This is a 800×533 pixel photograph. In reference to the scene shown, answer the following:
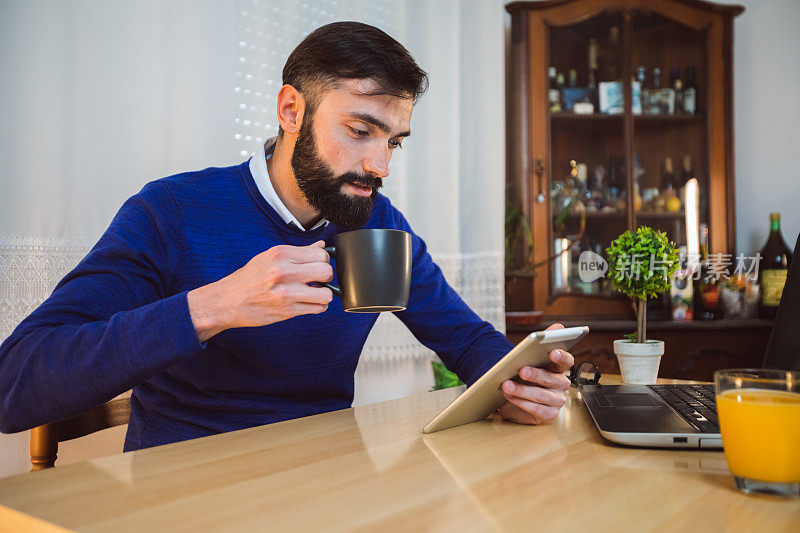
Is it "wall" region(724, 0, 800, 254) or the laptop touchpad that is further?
"wall" region(724, 0, 800, 254)

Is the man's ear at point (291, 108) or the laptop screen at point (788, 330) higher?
the man's ear at point (291, 108)

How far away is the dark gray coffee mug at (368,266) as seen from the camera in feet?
2.27

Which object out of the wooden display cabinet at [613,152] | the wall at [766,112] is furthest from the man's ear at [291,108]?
the wall at [766,112]

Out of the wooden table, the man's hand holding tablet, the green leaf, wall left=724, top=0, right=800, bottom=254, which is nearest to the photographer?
the wooden table

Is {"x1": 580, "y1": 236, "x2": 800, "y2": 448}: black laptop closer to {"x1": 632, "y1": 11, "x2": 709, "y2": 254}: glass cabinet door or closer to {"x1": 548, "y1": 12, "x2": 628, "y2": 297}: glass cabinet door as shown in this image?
{"x1": 548, "y1": 12, "x2": 628, "y2": 297}: glass cabinet door

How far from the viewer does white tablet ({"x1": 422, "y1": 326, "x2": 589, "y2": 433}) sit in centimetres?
70

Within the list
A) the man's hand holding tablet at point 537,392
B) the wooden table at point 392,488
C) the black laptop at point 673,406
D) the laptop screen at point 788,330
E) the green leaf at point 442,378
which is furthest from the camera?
the green leaf at point 442,378

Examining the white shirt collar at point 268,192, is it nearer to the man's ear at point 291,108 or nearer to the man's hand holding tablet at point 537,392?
the man's ear at point 291,108

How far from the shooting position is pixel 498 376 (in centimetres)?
73

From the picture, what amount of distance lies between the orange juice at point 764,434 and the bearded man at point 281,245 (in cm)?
28

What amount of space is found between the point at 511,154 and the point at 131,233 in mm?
1734

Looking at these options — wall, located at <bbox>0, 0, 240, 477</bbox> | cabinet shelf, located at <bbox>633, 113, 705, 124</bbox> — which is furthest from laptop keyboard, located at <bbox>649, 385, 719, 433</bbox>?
cabinet shelf, located at <bbox>633, 113, 705, 124</bbox>

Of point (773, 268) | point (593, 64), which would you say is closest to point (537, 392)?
point (593, 64)

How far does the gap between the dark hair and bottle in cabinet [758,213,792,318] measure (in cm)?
187
